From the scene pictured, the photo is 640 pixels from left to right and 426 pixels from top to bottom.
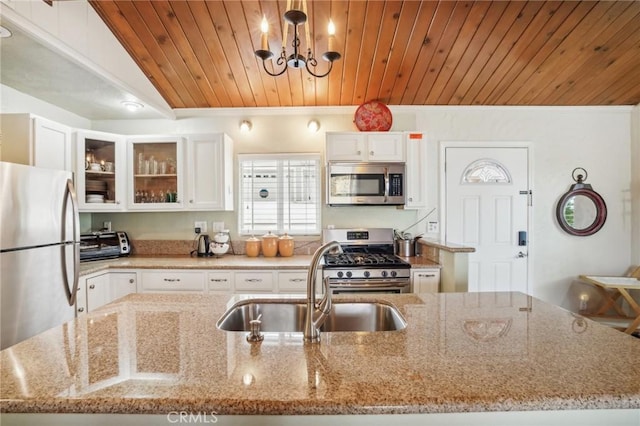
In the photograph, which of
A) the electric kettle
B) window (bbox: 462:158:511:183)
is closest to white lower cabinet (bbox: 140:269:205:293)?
the electric kettle

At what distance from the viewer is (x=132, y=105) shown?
9.89ft

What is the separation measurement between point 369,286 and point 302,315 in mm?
1327

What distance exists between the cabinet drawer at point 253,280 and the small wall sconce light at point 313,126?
1.66 m

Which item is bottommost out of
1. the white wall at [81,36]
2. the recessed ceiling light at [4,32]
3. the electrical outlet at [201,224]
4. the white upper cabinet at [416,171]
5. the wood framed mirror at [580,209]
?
the electrical outlet at [201,224]

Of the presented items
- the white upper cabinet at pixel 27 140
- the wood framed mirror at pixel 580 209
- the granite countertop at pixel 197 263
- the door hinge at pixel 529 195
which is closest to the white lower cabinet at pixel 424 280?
the granite countertop at pixel 197 263

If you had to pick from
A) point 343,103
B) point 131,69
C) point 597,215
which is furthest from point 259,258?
point 597,215

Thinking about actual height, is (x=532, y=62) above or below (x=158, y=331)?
above

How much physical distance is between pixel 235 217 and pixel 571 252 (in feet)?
12.8

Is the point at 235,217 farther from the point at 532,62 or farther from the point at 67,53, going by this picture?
the point at 532,62

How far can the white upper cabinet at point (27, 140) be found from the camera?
2.29 metres

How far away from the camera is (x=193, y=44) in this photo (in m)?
2.61

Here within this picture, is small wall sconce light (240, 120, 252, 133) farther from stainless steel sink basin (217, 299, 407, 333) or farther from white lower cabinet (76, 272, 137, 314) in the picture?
stainless steel sink basin (217, 299, 407, 333)

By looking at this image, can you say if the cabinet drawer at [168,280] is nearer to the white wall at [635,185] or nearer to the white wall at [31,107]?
the white wall at [31,107]

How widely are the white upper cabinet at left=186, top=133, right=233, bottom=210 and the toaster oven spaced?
0.85 metres
